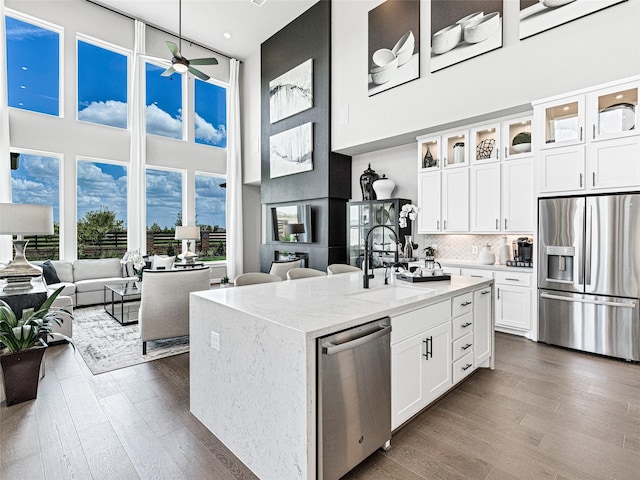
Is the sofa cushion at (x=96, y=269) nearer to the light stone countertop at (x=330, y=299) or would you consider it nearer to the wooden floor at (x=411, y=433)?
the wooden floor at (x=411, y=433)

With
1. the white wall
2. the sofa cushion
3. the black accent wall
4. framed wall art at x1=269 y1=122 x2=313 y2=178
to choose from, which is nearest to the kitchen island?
the white wall

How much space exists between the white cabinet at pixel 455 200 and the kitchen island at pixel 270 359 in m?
Result: 2.61

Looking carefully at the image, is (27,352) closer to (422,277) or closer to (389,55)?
(422,277)

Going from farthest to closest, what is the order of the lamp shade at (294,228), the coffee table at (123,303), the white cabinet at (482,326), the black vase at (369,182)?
1. the lamp shade at (294,228)
2. the black vase at (369,182)
3. the coffee table at (123,303)
4. the white cabinet at (482,326)

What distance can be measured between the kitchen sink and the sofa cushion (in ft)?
19.5

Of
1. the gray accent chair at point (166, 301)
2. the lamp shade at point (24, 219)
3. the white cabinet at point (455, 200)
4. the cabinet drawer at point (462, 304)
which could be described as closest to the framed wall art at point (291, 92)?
the white cabinet at point (455, 200)

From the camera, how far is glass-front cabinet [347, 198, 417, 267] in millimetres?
5648

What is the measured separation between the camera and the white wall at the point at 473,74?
3.55 m

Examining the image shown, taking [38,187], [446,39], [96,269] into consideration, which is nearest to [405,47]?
[446,39]

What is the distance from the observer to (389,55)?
18.1 feet

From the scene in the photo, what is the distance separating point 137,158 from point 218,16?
138 inches

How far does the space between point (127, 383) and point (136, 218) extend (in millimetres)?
5144

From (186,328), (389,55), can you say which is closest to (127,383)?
(186,328)

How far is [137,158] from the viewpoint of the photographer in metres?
7.20
